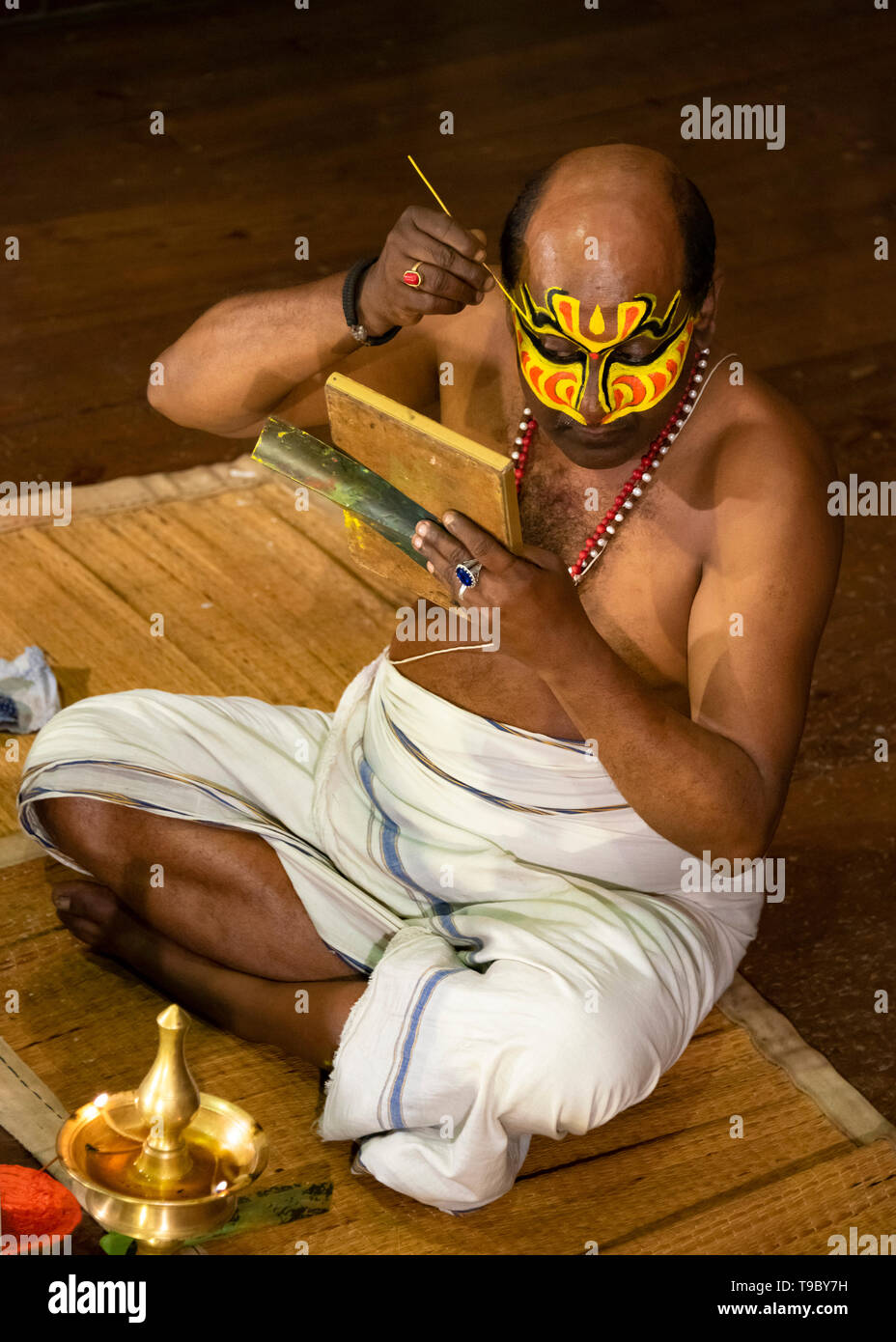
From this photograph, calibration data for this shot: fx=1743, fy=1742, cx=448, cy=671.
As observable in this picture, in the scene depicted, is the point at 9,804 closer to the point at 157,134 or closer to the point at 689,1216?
the point at 689,1216

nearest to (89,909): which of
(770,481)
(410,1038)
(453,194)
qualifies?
(410,1038)

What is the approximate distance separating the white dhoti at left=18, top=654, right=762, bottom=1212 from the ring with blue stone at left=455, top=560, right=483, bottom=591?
16.8 inches

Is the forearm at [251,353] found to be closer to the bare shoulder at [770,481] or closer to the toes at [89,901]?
the bare shoulder at [770,481]

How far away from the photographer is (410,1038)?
2303mm

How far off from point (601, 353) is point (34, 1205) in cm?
131

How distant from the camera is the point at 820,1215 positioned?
2424 millimetres

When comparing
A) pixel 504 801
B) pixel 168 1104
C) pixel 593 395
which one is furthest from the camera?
pixel 504 801

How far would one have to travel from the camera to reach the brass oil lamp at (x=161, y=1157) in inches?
79.0

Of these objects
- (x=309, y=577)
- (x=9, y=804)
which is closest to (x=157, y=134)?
(x=309, y=577)

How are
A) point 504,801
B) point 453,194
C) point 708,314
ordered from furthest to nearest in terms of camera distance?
point 453,194 < point 504,801 < point 708,314

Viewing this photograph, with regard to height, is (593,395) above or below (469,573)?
above

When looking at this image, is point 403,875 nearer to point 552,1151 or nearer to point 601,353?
point 552,1151

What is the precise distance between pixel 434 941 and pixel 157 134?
400 cm

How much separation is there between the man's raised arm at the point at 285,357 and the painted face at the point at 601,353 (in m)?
0.18
